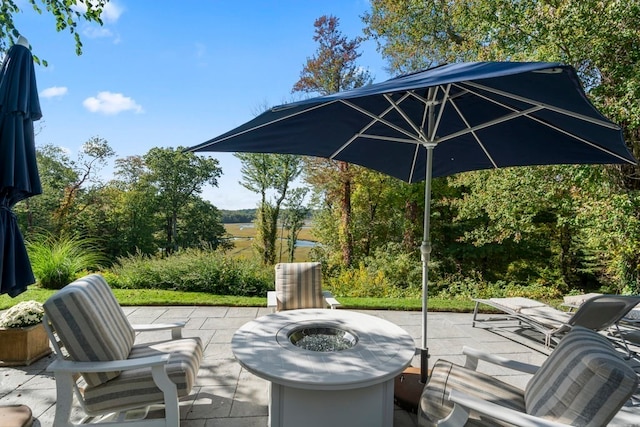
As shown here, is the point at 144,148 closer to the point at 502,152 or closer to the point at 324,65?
the point at 324,65

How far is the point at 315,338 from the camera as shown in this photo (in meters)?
2.58

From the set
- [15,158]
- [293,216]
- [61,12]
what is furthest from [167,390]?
[293,216]

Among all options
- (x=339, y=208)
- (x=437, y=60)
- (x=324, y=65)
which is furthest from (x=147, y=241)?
(x=437, y=60)

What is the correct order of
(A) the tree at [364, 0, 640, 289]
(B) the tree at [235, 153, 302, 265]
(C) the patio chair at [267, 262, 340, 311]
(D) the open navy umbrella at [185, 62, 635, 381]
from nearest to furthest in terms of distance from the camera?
1. (D) the open navy umbrella at [185, 62, 635, 381]
2. (C) the patio chair at [267, 262, 340, 311]
3. (A) the tree at [364, 0, 640, 289]
4. (B) the tree at [235, 153, 302, 265]

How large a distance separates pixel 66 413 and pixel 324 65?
12.2m

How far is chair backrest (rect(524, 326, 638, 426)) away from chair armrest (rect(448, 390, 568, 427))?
0.12 meters

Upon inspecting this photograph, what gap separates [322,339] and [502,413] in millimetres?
1255

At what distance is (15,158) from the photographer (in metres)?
2.21

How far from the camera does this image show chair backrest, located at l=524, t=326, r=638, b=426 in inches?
58.7

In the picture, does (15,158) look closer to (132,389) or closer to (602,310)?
(132,389)

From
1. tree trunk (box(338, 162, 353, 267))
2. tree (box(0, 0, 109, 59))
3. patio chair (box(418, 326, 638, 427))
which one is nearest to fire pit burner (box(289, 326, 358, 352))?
Result: patio chair (box(418, 326, 638, 427))

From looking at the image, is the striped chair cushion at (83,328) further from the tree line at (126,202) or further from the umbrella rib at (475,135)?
the tree line at (126,202)

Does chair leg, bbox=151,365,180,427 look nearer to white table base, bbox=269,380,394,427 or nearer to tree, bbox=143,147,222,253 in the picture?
white table base, bbox=269,380,394,427

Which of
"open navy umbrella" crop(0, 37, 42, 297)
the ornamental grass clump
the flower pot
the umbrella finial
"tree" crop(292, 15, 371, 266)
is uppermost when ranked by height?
"tree" crop(292, 15, 371, 266)
